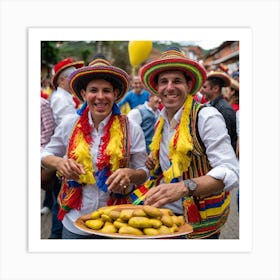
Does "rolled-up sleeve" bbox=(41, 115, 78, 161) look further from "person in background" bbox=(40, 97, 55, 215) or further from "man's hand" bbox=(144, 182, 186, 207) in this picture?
"man's hand" bbox=(144, 182, 186, 207)

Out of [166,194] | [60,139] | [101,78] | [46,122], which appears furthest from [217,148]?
[46,122]

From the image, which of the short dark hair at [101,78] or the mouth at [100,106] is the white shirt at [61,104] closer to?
the short dark hair at [101,78]

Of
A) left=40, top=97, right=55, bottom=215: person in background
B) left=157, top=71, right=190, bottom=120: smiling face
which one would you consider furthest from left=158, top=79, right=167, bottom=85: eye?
left=40, top=97, right=55, bottom=215: person in background

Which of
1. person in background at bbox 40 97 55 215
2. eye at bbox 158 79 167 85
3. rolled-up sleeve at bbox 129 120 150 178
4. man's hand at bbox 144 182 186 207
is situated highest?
eye at bbox 158 79 167 85

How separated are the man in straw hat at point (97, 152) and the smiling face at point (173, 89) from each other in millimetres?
217

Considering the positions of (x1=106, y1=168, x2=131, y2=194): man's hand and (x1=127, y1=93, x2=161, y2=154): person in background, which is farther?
(x1=127, y1=93, x2=161, y2=154): person in background

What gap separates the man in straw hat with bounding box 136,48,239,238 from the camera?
5.31 ft

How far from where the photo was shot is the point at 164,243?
207 cm
